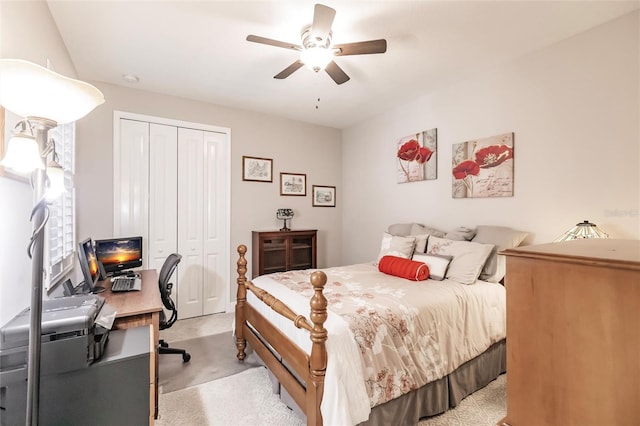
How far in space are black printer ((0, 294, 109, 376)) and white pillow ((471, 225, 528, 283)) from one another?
282cm

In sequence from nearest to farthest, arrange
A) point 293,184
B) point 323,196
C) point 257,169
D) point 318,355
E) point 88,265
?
1. point 318,355
2. point 88,265
3. point 257,169
4. point 293,184
5. point 323,196

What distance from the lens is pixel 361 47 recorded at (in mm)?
2113

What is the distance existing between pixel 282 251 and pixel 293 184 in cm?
110

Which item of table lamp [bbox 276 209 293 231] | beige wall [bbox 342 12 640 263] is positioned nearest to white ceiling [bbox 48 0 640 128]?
beige wall [bbox 342 12 640 263]

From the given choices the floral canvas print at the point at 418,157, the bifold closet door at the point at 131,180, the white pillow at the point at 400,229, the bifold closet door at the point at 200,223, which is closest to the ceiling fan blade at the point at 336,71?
the floral canvas print at the point at 418,157

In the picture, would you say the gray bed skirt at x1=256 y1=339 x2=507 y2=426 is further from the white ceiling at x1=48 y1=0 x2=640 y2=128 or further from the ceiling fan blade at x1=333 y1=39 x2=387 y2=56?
the white ceiling at x1=48 y1=0 x2=640 y2=128

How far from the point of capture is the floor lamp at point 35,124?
Result: 0.90 meters

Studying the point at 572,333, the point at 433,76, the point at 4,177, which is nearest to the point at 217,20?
the point at 4,177

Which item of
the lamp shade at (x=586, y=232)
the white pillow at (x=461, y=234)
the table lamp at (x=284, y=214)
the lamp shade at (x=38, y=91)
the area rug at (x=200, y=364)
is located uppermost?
the lamp shade at (x=38, y=91)

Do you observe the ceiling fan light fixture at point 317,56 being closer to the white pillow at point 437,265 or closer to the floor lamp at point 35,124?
the floor lamp at point 35,124

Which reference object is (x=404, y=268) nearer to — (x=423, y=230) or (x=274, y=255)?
(x=423, y=230)

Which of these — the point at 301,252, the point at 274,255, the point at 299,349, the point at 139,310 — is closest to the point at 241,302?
the point at 139,310

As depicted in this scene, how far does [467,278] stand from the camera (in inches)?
94.8

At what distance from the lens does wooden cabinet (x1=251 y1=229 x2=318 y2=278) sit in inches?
158
